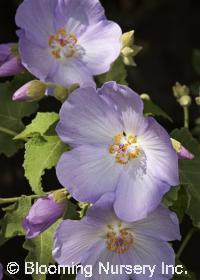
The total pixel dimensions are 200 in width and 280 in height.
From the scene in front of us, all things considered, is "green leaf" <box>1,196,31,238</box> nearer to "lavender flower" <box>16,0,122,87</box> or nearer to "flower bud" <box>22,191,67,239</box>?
"flower bud" <box>22,191,67,239</box>

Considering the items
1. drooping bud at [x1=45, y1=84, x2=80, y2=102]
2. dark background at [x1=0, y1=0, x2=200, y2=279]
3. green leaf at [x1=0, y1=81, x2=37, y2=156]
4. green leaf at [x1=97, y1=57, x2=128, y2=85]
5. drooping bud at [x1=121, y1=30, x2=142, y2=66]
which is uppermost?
drooping bud at [x1=121, y1=30, x2=142, y2=66]

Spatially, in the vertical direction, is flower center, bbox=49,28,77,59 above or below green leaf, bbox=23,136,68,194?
above

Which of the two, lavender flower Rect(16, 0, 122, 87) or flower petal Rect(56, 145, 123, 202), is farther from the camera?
lavender flower Rect(16, 0, 122, 87)

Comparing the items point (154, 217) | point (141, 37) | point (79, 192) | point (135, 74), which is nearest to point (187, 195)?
point (154, 217)

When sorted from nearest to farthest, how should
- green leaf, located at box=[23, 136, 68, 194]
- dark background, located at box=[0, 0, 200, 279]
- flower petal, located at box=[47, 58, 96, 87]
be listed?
green leaf, located at box=[23, 136, 68, 194]
flower petal, located at box=[47, 58, 96, 87]
dark background, located at box=[0, 0, 200, 279]

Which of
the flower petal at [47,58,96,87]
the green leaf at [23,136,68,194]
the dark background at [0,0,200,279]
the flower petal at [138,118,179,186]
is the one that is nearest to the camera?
the flower petal at [138,118,179,186]

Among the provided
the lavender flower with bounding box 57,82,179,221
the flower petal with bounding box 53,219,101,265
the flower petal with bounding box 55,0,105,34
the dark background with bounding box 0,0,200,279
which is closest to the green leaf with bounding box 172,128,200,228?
the lavender flower with bounding box 57,82,179,221

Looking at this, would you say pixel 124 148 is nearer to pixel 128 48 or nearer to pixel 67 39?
pixel 128 48
